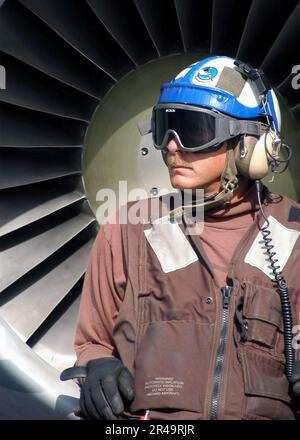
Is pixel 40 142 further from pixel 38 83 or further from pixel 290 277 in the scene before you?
pixel 290 277

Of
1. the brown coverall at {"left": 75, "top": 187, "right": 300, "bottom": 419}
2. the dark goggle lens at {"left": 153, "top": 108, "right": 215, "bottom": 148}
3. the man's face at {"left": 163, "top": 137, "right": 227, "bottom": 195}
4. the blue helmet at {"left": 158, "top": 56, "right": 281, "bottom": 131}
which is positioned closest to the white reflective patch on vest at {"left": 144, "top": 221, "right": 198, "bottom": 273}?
the brown coverall at {"left": 75, "top": 187, "right": 300, "bottom": 419}

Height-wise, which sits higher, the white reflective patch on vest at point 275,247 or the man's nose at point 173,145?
the man's nose at point 173,145

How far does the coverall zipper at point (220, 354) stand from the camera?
6.12 ft

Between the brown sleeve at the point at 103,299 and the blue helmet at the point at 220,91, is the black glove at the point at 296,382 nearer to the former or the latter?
the brown sleeve at the point at 103,299

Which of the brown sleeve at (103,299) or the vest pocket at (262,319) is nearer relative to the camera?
the vest pocket at (262,319)

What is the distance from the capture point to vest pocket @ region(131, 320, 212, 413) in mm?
1899

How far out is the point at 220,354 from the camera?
1.91 m

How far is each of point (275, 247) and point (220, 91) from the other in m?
0.42

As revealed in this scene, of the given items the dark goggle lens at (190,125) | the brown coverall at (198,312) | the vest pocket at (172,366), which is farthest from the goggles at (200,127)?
the vest pocket at (172,366)

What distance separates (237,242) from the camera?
6.93 ft

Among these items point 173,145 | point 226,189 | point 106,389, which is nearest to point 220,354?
point 106,389

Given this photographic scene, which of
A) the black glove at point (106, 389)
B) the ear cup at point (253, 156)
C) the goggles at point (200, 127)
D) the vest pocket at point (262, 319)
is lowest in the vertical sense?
the black glove at point (106, 389)

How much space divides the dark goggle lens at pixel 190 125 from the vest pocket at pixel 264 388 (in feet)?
1.78

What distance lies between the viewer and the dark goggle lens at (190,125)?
208 centimetres
